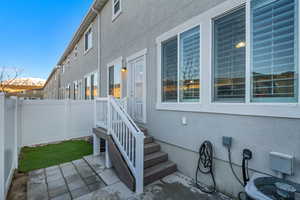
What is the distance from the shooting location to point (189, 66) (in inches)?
130

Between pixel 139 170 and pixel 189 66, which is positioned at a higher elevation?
pixel 189 66

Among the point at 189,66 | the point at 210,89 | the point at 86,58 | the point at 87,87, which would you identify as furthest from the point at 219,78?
the point at 86,58

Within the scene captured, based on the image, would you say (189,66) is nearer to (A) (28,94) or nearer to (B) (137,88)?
(B) (137,88)

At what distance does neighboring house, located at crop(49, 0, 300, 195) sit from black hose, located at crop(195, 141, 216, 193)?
0.35ft

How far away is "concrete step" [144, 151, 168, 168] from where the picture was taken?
3.22 m

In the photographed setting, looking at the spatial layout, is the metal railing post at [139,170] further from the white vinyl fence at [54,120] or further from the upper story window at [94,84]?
the upper story window at [94,84]

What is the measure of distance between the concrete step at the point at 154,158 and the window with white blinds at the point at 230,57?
190 cm

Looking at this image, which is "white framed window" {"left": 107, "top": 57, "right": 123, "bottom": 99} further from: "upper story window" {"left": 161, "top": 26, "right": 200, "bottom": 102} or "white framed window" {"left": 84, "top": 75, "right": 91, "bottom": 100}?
"white framed window" {"left": 84, "top": 75, "right": 91, "bottom": 100}

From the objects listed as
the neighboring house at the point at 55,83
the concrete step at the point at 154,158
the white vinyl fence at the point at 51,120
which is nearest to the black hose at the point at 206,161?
the concrete step at the point at 154,158

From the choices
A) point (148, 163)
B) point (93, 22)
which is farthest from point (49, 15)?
point (148, 163)

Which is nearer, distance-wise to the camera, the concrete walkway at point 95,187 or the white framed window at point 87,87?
the concrete walkway at point 95,187

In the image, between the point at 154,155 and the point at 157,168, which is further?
the point at 154,155

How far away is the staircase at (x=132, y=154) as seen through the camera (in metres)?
2.62

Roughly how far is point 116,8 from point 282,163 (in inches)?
292
